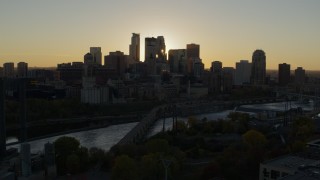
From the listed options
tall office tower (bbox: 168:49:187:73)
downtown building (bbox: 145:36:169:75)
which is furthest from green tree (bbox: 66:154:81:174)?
tall office tower (bbox: 168:49:187:73)

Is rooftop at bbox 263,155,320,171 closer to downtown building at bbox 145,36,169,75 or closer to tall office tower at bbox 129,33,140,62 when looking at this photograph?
downtown building at bbox 145,36,169,75

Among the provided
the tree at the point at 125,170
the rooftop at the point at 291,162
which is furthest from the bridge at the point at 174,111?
the rooftop at the point at 291,162

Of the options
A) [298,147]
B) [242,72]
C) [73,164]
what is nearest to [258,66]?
[242,72]

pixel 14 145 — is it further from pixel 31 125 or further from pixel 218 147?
pixel 218 147

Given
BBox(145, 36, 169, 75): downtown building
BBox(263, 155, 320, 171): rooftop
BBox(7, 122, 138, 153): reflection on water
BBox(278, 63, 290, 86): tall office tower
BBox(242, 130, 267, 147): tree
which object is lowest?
BBox(7, 122, 138, 153): reflection on water

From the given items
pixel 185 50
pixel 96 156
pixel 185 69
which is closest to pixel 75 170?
pixel 96 156

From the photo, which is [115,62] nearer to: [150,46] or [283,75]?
[150,46]
